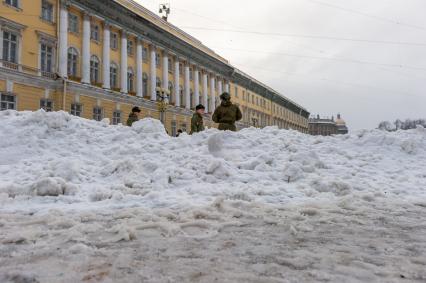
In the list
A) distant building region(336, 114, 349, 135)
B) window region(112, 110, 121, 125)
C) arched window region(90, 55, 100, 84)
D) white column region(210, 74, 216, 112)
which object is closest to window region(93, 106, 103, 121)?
window region(112, 110, 121, 125)

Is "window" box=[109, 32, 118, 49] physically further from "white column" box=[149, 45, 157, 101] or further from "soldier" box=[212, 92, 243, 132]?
"soldier" box=[212, 92, 243, 132]

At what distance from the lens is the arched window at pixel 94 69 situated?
27.4m

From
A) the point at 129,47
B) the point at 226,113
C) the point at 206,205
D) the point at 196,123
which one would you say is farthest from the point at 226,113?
the point at 129,47

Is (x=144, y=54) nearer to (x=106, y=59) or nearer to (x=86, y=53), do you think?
(x=106, y=59)

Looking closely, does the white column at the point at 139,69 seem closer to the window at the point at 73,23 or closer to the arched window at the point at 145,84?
the arched window at the point at 145,84

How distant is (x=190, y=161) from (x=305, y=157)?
2419 mm

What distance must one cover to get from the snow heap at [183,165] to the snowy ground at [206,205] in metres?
0.03

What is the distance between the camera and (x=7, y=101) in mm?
20594

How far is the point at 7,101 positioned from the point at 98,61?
8853 mm

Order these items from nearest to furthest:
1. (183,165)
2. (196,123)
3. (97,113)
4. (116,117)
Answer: (183,165) → (196,123) → (97,113) → (116,117)

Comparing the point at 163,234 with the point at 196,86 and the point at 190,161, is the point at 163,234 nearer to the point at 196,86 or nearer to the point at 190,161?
the point at 190,161

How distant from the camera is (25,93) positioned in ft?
71.1

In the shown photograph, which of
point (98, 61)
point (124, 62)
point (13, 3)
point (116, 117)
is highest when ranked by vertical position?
point (13, 3)

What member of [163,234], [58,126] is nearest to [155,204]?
[163,234]
